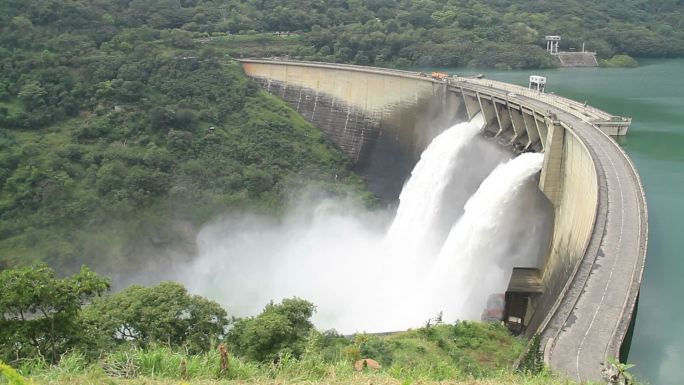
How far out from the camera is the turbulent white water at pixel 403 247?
65.3ft

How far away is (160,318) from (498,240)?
11.2 metres

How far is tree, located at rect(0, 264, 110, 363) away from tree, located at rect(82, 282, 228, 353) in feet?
9.91

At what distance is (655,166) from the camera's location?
77.7ft

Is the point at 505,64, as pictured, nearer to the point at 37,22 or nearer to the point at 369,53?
the point at 369,53

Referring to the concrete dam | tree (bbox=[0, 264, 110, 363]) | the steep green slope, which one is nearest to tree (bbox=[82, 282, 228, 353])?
tree (bbox=[0, 264, 110, 363])

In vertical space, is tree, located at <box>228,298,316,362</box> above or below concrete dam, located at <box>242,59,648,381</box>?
below

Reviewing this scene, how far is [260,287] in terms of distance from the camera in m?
26.2

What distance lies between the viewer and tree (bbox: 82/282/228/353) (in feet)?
43.5

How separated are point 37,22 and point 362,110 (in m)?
22.5

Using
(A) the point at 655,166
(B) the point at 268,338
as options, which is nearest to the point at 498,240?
(A) the point at 655,166

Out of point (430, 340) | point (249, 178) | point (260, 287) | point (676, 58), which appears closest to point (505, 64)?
point (676, 58)

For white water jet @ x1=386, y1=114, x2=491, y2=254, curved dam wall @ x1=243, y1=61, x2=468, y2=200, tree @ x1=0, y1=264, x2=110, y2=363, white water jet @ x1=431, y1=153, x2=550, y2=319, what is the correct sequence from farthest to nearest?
A: 1. curved dam wall @ x1=243, y1=61, x2=468, y2=200
2. white water jet @ x1=386, y1=114, x2=491, y2=254
3. white water jet @ x1=431, y1=153, x2=550, y2=319
4. tree @ x1=0, y1=264, x2=110, y2=363

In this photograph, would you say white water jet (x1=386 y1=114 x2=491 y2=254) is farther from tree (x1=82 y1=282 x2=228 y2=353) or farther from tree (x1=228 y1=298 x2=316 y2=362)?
tree (x1=82 y1=282 x2=228 y2=353)

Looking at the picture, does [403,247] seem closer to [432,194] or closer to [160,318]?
[432,194]
